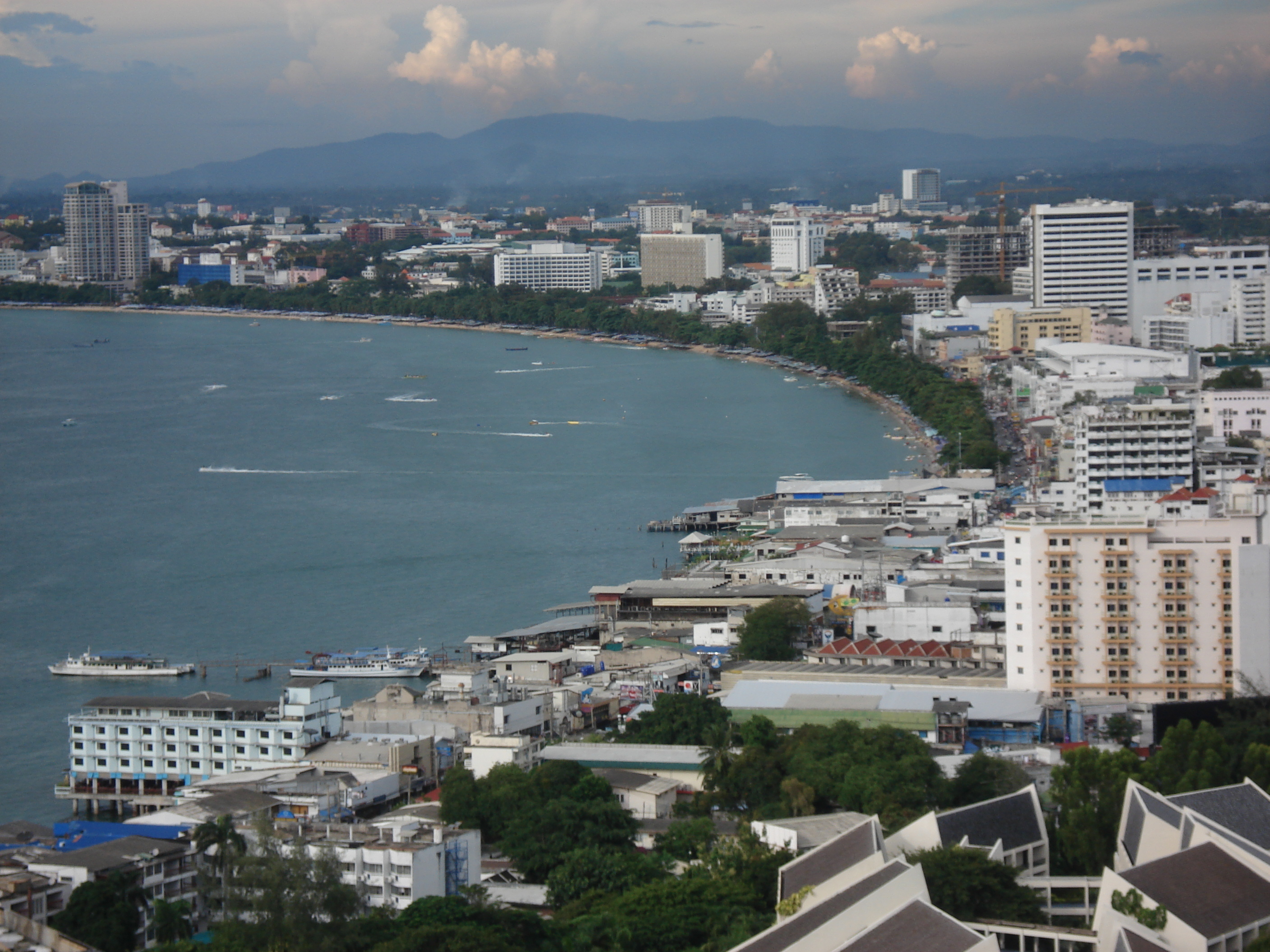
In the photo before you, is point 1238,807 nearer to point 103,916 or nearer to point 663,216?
point 103,916

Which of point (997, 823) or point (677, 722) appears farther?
point (677, 722)

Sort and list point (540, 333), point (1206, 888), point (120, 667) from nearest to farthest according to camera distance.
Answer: point (1206, 888) < point (120, 667) < point (540, 333)

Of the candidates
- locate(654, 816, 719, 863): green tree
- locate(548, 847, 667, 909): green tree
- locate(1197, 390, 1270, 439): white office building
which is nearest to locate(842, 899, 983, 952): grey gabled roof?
locate(548, 847, 667, 909): green tree

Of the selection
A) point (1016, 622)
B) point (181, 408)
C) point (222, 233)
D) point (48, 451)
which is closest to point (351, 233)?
point (222, 233)

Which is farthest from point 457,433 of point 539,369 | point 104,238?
point 104,238

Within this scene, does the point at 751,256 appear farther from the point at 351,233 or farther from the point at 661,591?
the point at 661,591

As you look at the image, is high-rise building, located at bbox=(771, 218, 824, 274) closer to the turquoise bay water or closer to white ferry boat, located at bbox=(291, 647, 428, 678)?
the turquoise bay water
